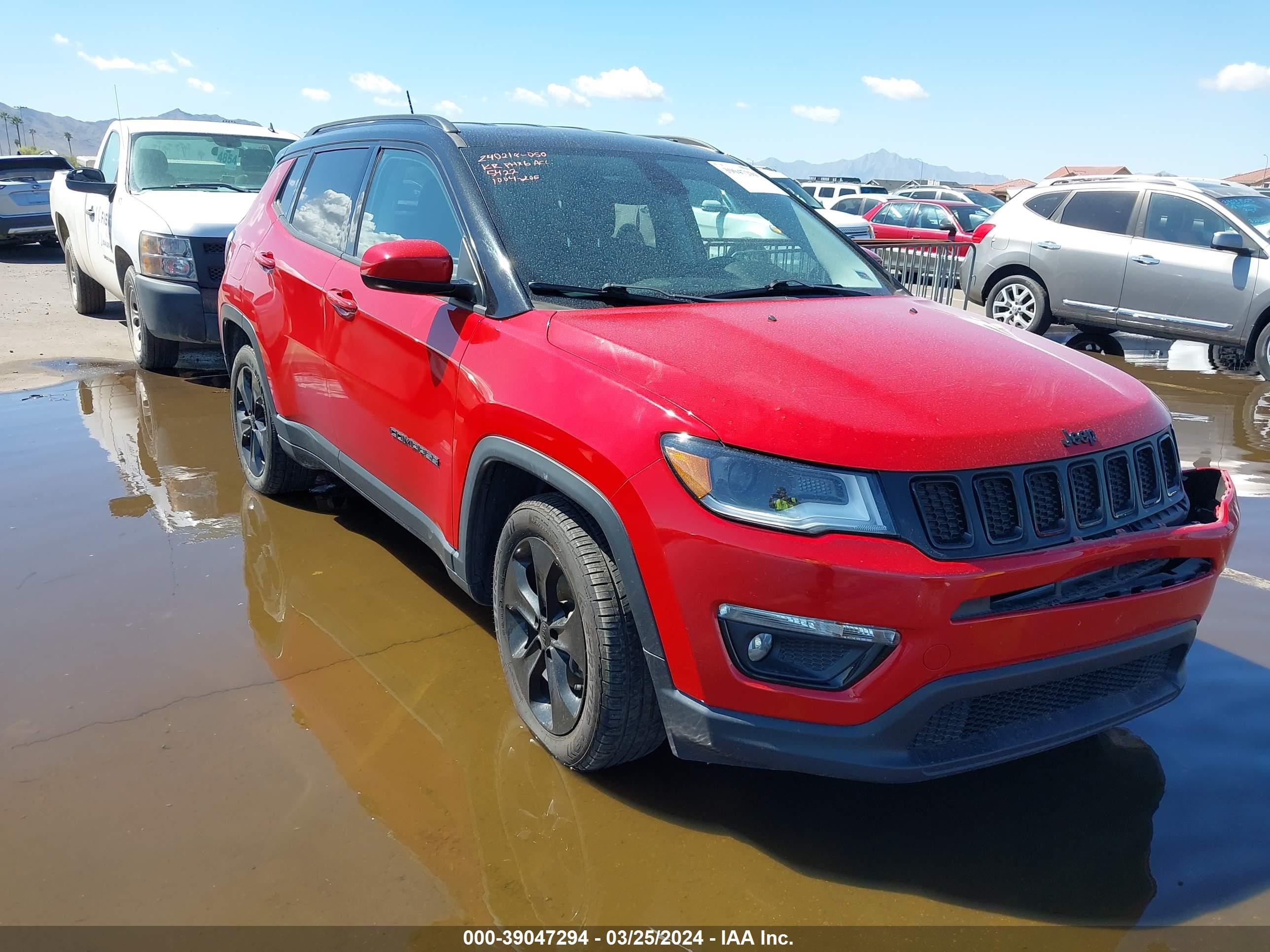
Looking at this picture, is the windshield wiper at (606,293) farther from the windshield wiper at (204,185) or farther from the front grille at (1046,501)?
the windshield wiper at (204,185)

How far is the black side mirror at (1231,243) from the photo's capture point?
28.3 ft

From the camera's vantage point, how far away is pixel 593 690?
262 cm

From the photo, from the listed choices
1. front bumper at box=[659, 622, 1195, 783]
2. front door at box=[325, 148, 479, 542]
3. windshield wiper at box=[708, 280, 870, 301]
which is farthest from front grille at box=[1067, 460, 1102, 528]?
front door at box=[325, 148, 479, 542]

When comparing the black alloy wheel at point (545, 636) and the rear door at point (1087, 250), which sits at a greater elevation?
the rear door at point (1087, 250)

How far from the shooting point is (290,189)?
15.8 ft

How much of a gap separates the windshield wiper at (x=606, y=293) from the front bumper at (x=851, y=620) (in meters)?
0.86

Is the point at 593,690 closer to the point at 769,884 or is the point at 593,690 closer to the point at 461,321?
the point at 769,884

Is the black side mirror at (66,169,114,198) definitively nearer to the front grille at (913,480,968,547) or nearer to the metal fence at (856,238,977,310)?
the metal fence at (856,238,977,310)

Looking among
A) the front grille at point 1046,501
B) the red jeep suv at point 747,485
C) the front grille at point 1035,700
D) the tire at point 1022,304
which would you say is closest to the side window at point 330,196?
the red jeep suv at point 747,485

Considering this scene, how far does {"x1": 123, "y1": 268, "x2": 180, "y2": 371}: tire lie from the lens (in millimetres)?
7949

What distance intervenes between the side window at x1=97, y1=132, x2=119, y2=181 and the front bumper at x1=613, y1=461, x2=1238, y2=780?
8.04 m

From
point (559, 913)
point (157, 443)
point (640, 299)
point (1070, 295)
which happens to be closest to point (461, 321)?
point (640, 299)

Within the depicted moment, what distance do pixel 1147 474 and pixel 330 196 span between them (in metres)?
3.37

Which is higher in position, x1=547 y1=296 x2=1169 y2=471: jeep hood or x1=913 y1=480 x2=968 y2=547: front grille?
x1=547 y1=296 x2=1169 y2=471: jeep hood
